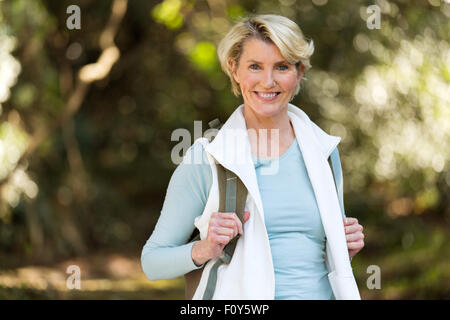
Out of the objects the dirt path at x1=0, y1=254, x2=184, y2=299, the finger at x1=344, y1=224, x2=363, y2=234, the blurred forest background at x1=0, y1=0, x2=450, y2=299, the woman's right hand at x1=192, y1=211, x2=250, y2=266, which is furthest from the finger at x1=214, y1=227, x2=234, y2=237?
the dirt path at x1=0, y1=254, x2=184, y2=299

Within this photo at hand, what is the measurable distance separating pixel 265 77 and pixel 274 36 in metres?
0.12

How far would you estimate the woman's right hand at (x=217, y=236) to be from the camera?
160cm

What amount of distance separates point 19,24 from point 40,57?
85cm

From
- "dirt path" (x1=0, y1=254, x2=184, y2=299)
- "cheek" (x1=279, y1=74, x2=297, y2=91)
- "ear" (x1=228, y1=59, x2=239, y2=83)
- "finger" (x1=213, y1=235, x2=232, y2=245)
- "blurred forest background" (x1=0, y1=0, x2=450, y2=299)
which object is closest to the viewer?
"finger" (x1=213, y1=235, x2=232, y2=245)

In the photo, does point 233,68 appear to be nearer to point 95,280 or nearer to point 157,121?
point 95,280

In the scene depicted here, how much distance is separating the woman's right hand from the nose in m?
0.41

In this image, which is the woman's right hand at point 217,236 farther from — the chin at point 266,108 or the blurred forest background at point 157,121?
the blurred forest background at point 157,121

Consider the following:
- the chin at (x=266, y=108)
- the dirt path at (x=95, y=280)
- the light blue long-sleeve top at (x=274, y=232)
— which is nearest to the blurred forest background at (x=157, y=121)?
the dirt path at (x=95, y=280)

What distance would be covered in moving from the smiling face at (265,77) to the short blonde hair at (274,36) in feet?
0.07

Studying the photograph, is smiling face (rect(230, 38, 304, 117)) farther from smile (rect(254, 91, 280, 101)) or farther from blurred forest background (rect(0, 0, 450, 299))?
blurred forest background (rect(0, 0, 450, 299))

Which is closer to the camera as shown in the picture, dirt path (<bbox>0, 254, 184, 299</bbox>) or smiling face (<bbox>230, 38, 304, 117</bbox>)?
smiling face (<bbox>230, 38, 304, 117</bbox>)

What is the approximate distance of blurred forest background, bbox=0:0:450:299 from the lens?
5820 millimetres
